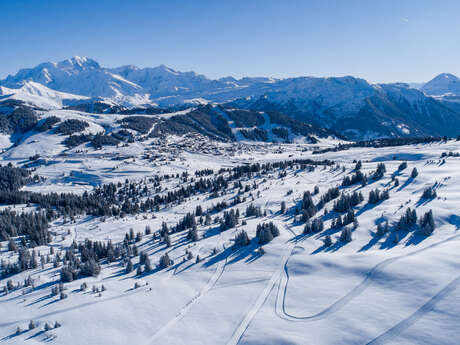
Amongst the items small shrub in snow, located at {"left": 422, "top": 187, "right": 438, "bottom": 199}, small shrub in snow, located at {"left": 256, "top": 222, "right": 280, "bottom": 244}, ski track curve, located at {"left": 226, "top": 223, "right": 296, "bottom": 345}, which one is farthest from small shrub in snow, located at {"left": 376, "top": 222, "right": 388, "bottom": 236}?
small shrub in snow, located at {"left": 422, "top": 187, "right": 438, "bottom": 199}

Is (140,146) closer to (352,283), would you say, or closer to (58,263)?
(58,263)

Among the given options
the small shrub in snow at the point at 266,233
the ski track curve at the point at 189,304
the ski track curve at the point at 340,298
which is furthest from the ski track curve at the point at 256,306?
the ski track curve at the point at 189,304

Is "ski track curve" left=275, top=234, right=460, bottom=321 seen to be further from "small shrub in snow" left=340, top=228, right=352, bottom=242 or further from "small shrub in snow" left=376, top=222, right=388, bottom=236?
"small shrub in snow" left=340, top=228, right=352, bottom=242

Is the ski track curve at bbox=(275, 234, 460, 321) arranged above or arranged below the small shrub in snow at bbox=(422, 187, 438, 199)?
below

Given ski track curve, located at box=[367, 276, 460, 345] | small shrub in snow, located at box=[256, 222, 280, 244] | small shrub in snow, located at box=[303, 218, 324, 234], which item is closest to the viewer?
ski track curve, located at box=[367, 276, 460, 345]

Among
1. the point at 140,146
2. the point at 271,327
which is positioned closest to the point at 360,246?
the point at 271,327

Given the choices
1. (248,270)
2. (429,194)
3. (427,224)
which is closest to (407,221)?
(427,224)

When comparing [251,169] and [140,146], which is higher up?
[140,146]

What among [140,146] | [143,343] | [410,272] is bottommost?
[143,343]

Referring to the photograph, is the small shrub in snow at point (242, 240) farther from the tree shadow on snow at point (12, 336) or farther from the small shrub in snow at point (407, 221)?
the tree shadow on snow at point (12, 336)
